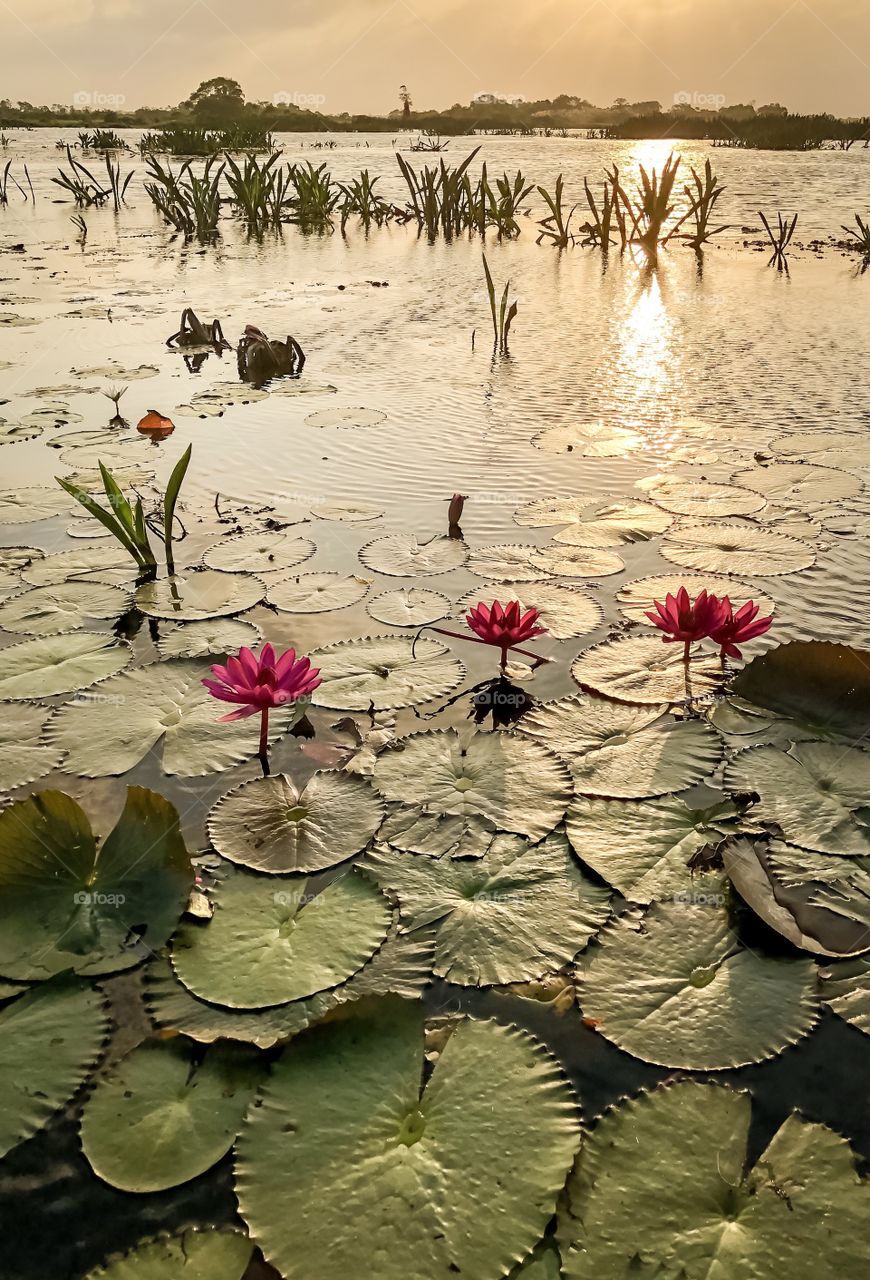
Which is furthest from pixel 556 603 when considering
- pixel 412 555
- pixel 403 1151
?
pixel 403 1151

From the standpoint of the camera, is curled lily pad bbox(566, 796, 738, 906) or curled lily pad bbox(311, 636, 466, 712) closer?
curled lily pad bbox(566, 796, 738, 906)

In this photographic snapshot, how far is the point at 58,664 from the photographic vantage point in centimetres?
224

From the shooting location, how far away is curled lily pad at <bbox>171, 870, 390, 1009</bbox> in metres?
1.33

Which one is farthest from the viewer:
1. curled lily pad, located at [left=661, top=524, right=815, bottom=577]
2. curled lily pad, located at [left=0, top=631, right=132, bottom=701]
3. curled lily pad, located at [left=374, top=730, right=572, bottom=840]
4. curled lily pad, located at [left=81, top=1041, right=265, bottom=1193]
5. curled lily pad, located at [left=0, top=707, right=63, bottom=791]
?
curled lily pad, located at [left=661, top=524, right=815, bottom=577]

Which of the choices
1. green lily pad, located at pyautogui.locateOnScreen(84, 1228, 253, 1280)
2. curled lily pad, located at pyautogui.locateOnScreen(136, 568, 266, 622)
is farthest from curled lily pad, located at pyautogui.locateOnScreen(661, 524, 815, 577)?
green lily pad, located at pyautogui.locateOnScreen(84, 1228, 253, 1280)

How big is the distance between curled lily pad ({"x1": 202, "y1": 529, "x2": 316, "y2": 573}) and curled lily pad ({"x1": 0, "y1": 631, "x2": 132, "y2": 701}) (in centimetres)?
54

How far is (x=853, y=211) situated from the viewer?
35.8 ft

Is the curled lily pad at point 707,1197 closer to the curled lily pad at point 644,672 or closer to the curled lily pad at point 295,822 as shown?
the curled lily pad at point 295,822

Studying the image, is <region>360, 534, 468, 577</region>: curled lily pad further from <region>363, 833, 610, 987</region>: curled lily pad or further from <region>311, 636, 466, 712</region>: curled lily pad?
<region>363, 833, 610, 987</region>: curled lily pad

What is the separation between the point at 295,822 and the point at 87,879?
38 cm

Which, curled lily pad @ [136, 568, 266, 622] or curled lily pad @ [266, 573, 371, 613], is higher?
curled lily pad @ [266, 573, 371, 613]

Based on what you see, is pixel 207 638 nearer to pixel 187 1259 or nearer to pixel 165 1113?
pixel 165 1113

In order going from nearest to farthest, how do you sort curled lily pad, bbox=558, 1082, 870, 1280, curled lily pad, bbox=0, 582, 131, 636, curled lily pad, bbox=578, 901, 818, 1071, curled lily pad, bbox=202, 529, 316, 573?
curled lily pad, bbox=558, 1082, 870, 1280 → curled lily pad, bbox=578, 901, 818, 1071 → curled lily pad, bbox=0, 582, 131, 636 → curled lily pad, bbox=202, 529, 316, 573

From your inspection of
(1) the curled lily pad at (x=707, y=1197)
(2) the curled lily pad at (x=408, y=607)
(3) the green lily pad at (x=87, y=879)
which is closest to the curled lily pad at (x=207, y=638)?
(2) the curled lily pad at (x=408, y=607)
